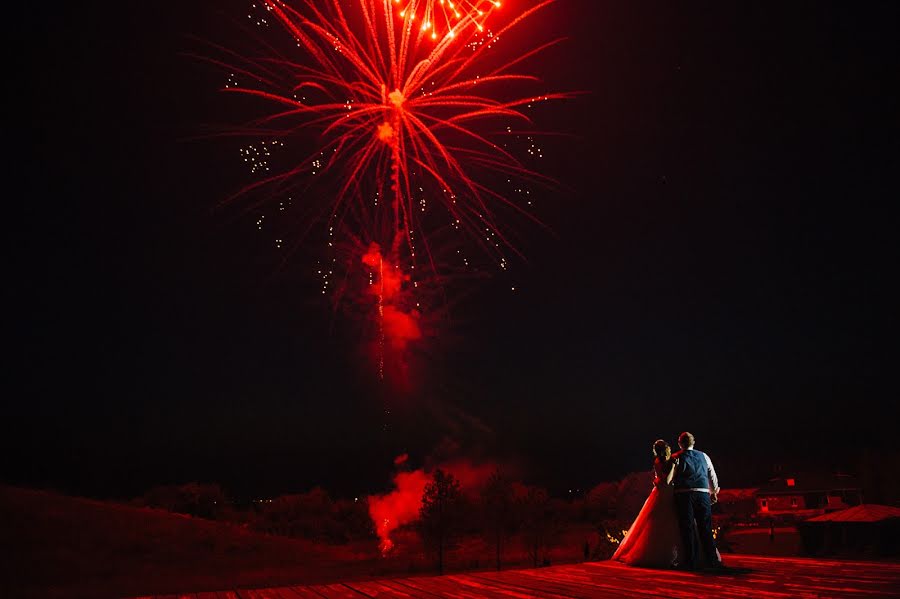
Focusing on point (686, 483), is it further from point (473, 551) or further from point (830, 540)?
point (473, 551)

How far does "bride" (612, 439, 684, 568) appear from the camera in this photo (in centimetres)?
773

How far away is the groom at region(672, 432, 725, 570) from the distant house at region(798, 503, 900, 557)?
19310 millimetres

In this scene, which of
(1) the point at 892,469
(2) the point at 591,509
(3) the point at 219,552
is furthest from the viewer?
(2) the point at 591,509

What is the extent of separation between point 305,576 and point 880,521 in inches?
1218

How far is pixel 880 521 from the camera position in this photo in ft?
74.9

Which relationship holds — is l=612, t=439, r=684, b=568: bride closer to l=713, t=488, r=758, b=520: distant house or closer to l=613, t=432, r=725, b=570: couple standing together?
l=613, t=432, r=725, b=570: couple standing together

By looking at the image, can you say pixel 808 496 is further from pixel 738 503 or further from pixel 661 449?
pixel 661 449

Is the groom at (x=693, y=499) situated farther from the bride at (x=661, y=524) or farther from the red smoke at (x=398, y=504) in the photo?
the red smoke at (x=398, y=504)

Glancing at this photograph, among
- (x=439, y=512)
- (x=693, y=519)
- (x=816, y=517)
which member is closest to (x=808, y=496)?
(x=439, y=512)

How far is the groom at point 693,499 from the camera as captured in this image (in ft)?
24.7

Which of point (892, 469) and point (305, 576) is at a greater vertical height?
point (892, 469)

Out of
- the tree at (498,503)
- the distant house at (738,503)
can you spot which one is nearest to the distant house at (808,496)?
the distant house at (738,503)

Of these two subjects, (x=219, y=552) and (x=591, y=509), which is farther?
(x=591, y=509)

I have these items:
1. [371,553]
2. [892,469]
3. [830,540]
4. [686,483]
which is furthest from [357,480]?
[686,483]
